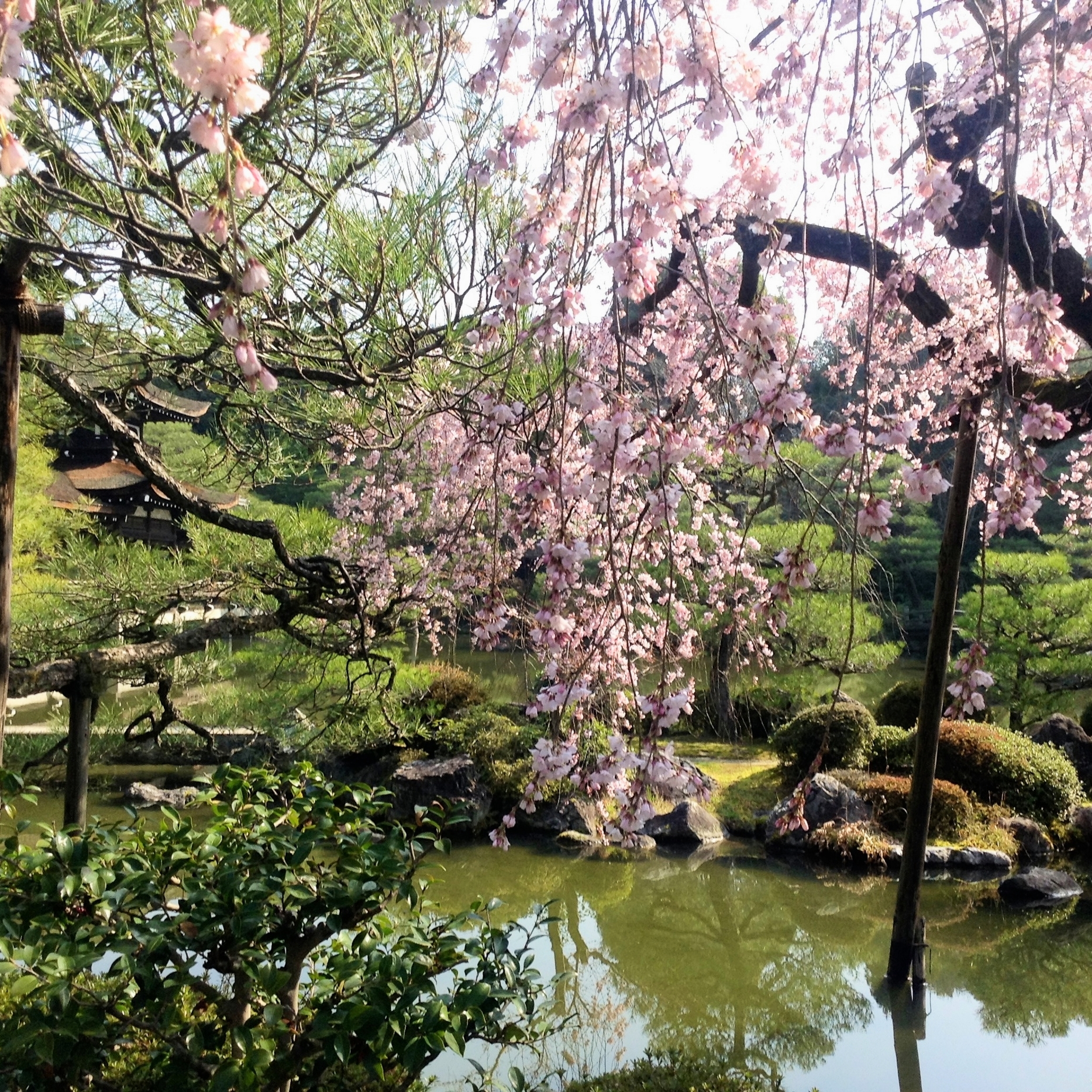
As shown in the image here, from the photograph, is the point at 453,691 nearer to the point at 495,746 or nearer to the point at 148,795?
the point at 495,746

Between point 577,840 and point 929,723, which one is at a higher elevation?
point 929,723

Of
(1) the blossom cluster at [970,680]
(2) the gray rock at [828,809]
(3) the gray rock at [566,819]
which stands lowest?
(3) the gray rock at [566,819]

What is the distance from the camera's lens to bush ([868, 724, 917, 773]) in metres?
7.49

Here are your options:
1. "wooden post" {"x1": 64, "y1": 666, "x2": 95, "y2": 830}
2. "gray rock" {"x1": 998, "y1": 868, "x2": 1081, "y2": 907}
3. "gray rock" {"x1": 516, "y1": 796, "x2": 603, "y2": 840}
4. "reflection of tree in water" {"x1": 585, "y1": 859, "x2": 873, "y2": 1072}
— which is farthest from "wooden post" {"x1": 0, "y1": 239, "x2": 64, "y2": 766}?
"gray rock" {"x1": 998, "y1": 868, "x2": 1081, "y2": 907}

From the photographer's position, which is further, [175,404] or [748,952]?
[175,404]

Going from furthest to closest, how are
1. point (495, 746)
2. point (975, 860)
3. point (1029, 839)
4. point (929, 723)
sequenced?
point (495, 746) → point (1029, 839) → point (975, 860) → point (929, 723)

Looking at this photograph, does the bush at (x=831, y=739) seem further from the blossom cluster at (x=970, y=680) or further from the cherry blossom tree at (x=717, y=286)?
the blossom cluster at (x=970, y=680)

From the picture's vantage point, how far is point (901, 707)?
8.39 meters

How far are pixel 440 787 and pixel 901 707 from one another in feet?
15.0

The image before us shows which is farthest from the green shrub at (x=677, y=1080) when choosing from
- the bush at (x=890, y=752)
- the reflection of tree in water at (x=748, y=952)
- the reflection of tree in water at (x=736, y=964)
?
the bush at (x=890, y=752)

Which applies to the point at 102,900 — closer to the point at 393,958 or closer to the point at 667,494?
the point at 393,958

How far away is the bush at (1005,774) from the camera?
6910 mm

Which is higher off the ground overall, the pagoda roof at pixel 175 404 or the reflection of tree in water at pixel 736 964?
the pagoda roof at pixel 175 404

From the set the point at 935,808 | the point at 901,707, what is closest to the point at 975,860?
the point at 935,808
